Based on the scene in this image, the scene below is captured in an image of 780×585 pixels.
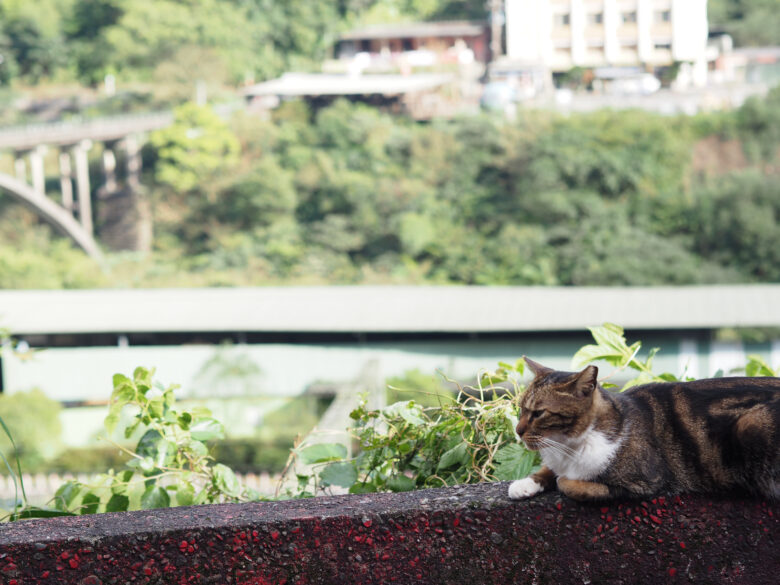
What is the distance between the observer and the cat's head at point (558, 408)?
2.98 ft

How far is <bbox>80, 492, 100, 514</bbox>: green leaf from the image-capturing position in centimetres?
108

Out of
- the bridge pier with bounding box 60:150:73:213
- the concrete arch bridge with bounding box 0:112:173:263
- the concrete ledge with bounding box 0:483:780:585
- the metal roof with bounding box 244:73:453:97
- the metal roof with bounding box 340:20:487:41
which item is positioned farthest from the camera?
the metal roof with bounding box 340:20:487:41

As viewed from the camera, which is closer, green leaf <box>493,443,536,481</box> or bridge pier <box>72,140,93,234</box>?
green leaf <box>493,443,536,481</box>

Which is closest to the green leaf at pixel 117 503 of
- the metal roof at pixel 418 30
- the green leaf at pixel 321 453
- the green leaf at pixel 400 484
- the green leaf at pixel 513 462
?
the green leaf at pixel 321 453

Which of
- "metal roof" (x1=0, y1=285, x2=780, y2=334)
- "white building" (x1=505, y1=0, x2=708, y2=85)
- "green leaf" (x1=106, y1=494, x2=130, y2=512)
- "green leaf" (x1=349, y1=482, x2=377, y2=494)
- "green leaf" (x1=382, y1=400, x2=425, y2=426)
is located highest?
"white building" (x1=505, y1=0, x2=708, y2=85)

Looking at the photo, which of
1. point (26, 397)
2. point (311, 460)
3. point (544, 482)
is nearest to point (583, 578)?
point (544, 482)

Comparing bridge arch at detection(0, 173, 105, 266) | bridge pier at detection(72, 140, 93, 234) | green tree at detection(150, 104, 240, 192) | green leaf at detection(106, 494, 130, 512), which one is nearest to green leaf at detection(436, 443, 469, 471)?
green leaf at detection(106, 494, 130, 512)

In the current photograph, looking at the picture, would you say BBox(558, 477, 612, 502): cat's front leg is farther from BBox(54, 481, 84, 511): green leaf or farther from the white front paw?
BBox(54, 481, 84, 511): green leaf

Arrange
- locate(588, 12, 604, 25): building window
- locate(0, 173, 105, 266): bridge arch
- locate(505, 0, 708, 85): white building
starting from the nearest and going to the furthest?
locate(0, 173, 105, 266): bridge arch
locate(505, 0, 708, 85): white building
locate(588, 12, 604, 25): building window

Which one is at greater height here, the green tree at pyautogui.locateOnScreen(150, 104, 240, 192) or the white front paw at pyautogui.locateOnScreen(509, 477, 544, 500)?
the green tree at pyautogui.locateOnScreen(150, 104, 240, 192)

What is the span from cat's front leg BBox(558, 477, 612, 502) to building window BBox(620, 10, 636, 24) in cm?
2480

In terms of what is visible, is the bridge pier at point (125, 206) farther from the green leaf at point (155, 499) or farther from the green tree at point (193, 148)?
the green leaf at point (155, 499)

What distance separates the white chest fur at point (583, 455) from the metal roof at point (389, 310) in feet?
34.0

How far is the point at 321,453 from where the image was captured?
110 cm
